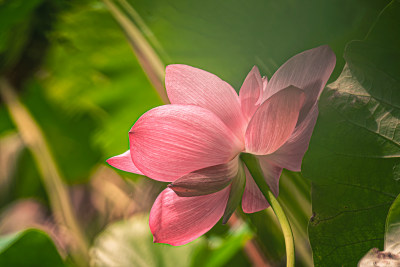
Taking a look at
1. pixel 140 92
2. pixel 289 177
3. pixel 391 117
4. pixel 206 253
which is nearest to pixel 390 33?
pixel 391 117

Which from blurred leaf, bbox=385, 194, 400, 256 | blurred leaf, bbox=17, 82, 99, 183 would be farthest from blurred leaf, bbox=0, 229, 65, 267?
blurred leaf, bbox=17, 82, 99, 183

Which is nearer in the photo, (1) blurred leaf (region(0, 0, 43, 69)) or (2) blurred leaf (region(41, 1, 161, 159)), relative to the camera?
(1) blurred leaf (region(0, 0, 43, 69))

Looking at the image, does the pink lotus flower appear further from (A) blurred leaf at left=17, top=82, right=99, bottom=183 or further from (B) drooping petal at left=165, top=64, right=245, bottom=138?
(A) blurred leaf at left=17, top=82, right=99, bottom=183

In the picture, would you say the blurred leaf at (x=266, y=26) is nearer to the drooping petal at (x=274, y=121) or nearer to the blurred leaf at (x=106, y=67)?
the drooping petal at (x=274, y=121)

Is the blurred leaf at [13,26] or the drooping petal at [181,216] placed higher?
the blurred leaf at [13,26]

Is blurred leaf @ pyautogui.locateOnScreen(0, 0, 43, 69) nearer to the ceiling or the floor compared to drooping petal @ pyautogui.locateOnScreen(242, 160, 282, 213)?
nearer to the ceiling

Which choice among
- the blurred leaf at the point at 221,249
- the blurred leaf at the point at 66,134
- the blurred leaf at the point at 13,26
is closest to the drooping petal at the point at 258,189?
the blurred leaf at the point at 221,249

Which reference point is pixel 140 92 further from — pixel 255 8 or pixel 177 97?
pixel 177 97
